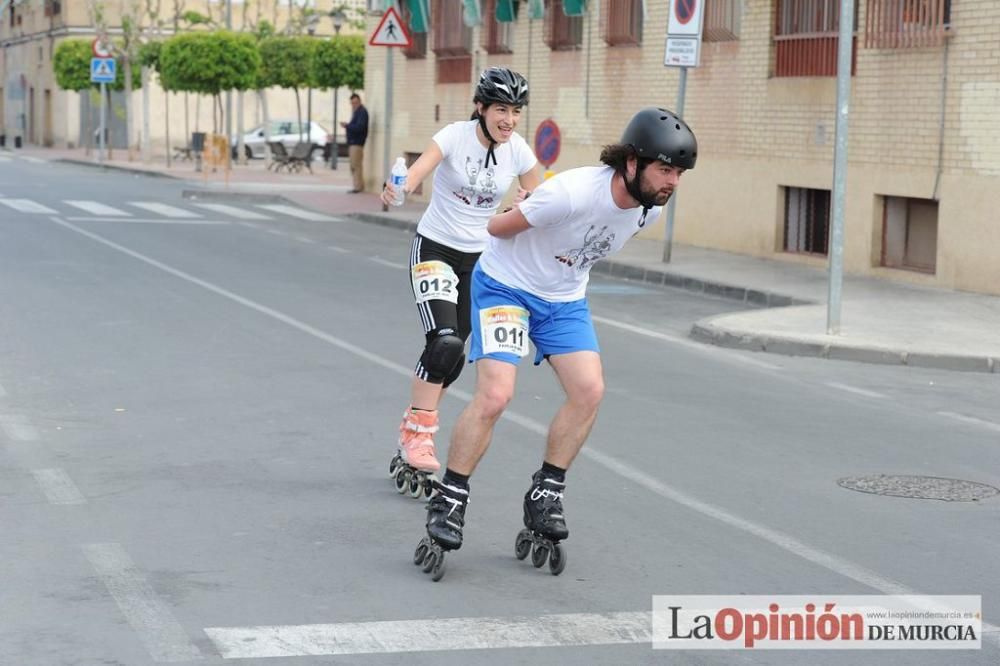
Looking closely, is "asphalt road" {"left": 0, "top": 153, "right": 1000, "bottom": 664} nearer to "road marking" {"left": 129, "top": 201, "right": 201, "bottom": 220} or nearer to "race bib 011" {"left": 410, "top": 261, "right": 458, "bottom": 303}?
"race bib 011" {"left": 410, "top": 261, "right": 458, "bottom": 303}

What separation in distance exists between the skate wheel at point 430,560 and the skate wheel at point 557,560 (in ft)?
1.43

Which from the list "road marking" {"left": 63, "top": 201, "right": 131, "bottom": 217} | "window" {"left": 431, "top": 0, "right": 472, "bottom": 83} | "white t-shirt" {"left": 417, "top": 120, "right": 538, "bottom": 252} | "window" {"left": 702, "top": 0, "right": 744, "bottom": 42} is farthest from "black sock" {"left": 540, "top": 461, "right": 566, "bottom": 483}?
"window" {"left": 431, "top": 0, "right": 472, "bottom": 83}

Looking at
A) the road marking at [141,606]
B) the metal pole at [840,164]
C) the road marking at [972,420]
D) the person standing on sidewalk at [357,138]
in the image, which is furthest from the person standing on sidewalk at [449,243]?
the person standing on sidewalk at [357,138]

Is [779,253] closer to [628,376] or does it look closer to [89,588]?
[628,376]

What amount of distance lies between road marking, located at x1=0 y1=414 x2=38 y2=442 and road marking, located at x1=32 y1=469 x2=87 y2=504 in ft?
2.83

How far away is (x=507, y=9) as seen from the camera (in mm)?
28719

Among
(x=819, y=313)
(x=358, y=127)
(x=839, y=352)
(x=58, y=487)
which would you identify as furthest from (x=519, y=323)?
(x=358, y=127)

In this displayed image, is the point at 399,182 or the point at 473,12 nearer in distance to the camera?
the point at 399,182

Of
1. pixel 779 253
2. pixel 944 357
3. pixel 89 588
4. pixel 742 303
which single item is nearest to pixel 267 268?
pixel 742 303

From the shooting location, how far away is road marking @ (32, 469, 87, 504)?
752 cm

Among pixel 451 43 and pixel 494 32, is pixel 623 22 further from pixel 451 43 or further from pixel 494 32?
pixel 451 43

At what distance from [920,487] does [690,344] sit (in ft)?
18.4

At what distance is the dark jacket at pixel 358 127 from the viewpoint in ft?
112

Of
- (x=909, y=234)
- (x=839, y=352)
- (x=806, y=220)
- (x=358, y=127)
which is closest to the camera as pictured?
(x=839, y=352)
